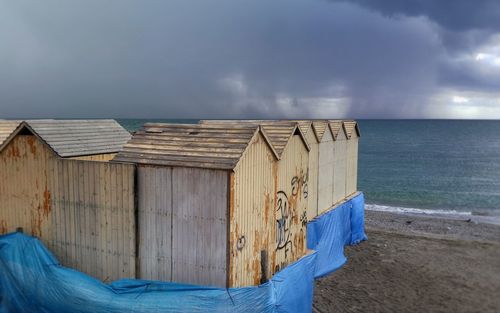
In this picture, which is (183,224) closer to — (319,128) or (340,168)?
Answer: (319,128)

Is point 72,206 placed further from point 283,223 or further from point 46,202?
point 283,223

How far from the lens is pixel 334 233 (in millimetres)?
17375

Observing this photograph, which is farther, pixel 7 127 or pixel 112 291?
pixel 7 127

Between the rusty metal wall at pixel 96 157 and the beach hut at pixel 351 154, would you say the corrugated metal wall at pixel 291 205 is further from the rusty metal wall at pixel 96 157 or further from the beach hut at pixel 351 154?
the beach hut at pixel 351 154

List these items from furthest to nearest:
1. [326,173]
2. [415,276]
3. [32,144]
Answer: [326,173] < [415,276] < [32,144]

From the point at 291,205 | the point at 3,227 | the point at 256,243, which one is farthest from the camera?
the point at 291,205

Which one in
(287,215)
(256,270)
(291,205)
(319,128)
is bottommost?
(256,270)

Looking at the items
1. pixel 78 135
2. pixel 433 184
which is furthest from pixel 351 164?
pixel 433 184

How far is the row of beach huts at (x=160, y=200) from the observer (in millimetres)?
8938

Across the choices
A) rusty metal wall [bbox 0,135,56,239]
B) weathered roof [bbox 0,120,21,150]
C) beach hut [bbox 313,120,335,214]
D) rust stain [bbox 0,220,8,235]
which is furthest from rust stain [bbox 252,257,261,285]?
weathered roof [bbox 0,120,21,150]

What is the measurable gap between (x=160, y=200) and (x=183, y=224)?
0.74 meters

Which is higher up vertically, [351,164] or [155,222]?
[351,164]

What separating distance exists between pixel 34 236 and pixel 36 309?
1874 millimetres

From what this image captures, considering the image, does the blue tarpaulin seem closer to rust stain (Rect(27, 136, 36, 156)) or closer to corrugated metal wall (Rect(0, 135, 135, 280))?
corrugated metal wall (Rect(0, 135, 135, 280))
